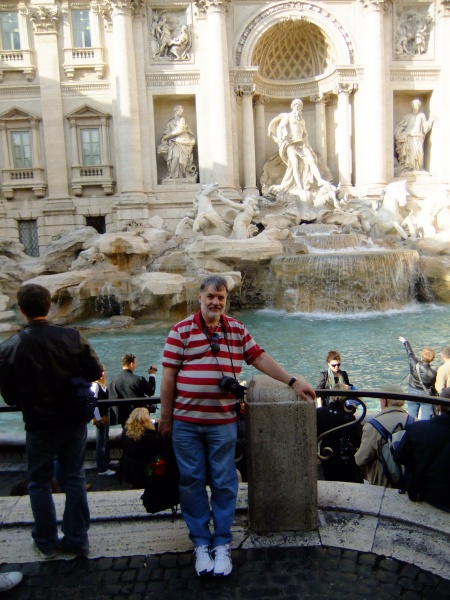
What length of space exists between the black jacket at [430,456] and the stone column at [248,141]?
17.2 metres

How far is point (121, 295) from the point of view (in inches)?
500

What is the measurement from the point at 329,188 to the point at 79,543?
17.3m

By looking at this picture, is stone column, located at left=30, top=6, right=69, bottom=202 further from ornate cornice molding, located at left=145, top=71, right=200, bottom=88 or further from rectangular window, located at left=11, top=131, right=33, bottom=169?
ornate cornice molding, located at left=145, top=71, right=200, bottom=88

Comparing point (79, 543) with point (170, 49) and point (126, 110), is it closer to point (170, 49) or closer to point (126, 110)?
point (126, 110)

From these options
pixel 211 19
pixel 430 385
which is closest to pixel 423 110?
pixel 211 19

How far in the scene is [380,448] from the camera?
3463 millimetres

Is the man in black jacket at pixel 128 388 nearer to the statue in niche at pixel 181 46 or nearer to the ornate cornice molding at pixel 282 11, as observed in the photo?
the statue in niche at pixel 181 46

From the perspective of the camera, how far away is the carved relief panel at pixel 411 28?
64.9 feet

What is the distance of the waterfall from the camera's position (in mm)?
13055

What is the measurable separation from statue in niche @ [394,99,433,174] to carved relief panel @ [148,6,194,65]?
8664 mm

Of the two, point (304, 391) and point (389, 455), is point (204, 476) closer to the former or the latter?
point (304, 391)

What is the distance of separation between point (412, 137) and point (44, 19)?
47.3ft

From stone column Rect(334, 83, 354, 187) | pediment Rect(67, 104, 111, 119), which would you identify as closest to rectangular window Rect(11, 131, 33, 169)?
pediment Rect(67, 104, 111, 119)

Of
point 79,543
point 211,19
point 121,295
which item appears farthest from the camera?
point 211,19
